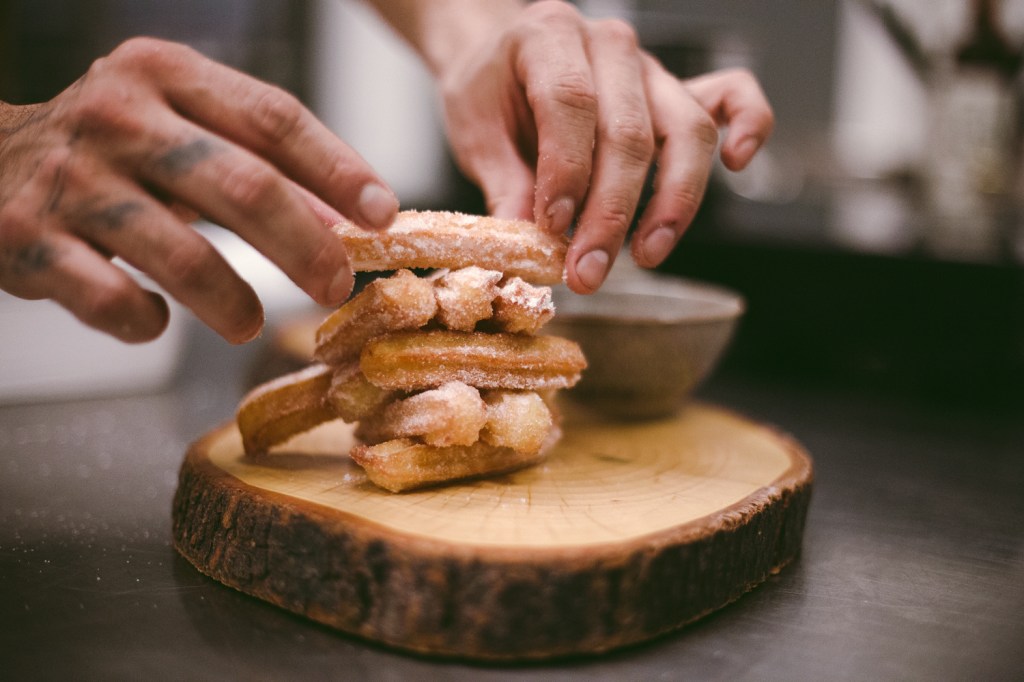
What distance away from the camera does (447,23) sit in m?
1.63

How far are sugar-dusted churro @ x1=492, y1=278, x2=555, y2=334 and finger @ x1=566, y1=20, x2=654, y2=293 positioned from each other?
5 cm

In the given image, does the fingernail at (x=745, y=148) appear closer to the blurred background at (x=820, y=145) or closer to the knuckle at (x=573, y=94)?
the knuckle at (x=573, y=94)

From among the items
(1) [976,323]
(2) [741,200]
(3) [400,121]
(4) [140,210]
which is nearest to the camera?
(4) [140,210]

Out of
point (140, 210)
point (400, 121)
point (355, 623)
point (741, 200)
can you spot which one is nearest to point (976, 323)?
point (741, 200)

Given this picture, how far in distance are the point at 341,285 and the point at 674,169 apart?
52 cm

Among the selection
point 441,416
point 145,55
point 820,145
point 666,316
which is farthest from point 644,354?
point 820,145

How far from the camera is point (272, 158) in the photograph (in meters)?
0.87

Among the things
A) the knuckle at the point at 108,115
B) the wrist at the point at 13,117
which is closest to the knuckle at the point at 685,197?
the knuckle at the point at 108,115

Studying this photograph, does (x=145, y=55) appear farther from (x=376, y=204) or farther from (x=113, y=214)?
(x=376, y=204)

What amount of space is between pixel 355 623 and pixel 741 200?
3020 millimetres

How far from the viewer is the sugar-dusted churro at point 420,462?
95 centimetres

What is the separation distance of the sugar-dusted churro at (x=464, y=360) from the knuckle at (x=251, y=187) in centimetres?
26

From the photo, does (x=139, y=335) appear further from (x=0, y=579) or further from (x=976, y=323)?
(x=976, y=323)

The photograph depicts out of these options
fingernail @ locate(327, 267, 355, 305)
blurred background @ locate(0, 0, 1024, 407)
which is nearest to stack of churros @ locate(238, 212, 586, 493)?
fingernail @ locate(327, 267, 355, 305)
